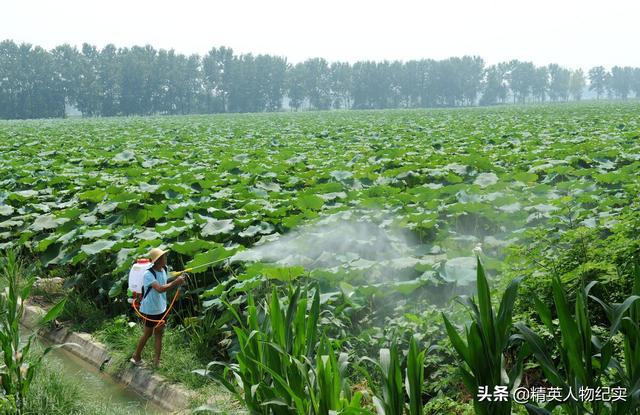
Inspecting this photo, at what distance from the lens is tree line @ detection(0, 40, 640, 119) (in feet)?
279

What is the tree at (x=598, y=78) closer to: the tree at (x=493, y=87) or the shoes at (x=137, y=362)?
the tree at (x=493, y=87)

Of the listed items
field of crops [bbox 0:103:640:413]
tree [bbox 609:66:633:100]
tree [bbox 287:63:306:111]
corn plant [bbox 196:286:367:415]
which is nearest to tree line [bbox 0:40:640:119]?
tree [bbox 287:63:306:111]

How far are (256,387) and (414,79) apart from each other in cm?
11218

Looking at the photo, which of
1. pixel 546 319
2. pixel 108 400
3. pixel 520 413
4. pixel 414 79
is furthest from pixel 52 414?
pixel 414 79

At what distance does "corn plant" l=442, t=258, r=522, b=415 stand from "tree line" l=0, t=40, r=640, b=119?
8736 cm

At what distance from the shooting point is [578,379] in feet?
7.85

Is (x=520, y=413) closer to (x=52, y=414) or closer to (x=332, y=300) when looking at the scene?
(x=332, y=300)

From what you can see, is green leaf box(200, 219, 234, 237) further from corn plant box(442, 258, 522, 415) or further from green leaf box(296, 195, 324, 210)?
corn plant box(442, 258, 522, 415)

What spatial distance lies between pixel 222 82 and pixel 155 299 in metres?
99.1

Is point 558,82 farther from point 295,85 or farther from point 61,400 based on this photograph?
point 61,400

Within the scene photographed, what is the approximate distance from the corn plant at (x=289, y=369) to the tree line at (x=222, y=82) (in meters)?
86.4

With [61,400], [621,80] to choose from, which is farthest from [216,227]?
[621,80]

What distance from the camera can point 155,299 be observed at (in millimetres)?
4773

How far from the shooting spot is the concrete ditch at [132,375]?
4344mm
